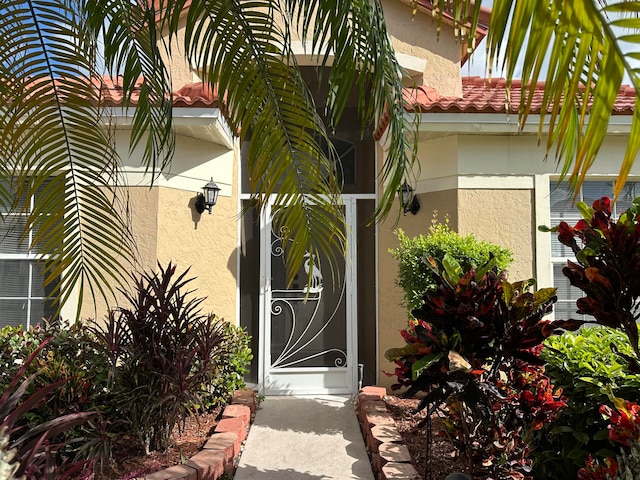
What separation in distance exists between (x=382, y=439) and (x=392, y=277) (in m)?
2.68

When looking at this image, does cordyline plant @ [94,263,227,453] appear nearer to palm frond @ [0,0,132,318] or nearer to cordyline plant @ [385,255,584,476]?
palm frond @ [0,0,132,318]

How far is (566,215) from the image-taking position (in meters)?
6.56

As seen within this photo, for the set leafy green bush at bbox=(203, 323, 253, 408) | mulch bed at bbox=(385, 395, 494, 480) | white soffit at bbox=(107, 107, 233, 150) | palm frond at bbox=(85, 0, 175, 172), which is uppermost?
white soffit at bbox=(107, 107, 233, 150)

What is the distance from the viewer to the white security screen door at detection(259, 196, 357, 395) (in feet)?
22.5

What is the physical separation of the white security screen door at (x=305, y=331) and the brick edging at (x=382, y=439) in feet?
2.96

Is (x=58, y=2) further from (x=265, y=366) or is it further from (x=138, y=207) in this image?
(x=265, y=366)

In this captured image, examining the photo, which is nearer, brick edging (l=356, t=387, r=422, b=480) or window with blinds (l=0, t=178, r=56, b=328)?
brick edging (l=356, t=387, r=422, b=480)


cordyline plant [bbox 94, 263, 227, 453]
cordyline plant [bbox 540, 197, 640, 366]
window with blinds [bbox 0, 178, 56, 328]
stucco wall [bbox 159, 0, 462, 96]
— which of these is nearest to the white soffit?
window with blinds [bbox 0, 178, 56, 328]

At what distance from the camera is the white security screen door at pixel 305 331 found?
6852 millimetres

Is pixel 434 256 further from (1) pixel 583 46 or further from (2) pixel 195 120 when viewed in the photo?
(1) pixel 583 46

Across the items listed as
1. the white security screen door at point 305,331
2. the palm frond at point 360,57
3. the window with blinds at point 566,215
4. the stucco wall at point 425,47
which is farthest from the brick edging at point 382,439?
the stucco wall at point 425,47

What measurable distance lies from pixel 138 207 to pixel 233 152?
5.05 feet

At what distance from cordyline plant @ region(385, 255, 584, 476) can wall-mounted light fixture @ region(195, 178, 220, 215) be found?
3.98m

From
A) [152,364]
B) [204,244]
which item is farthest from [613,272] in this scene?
[204,244]
